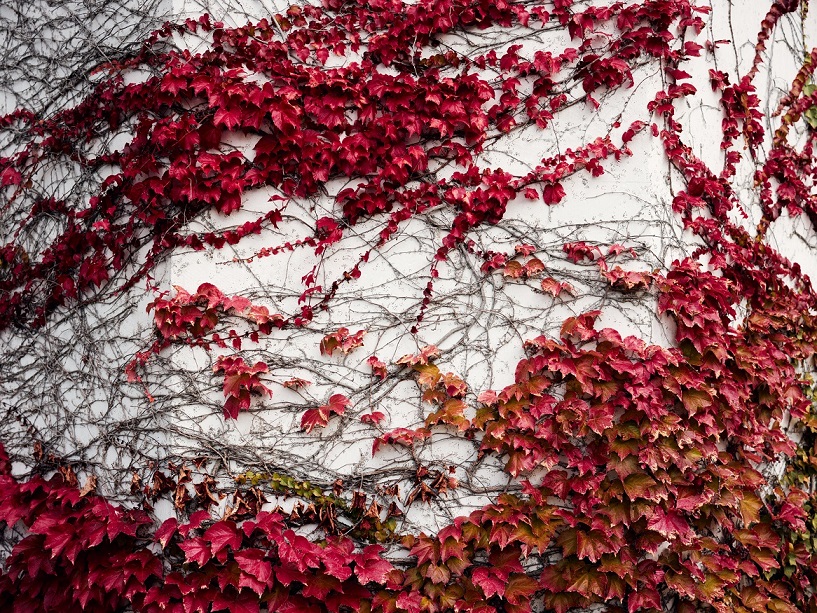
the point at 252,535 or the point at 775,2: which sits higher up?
the point at 775,2

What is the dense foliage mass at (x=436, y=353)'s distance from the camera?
3.03m

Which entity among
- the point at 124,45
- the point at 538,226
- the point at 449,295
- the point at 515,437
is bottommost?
the point at 515,437

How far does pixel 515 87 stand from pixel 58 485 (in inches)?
118

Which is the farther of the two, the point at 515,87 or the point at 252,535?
the point at 515,87

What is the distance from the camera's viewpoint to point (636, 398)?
10.0ft

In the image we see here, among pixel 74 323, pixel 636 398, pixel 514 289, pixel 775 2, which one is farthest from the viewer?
pixel 775 2

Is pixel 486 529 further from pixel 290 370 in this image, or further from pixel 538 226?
pixel 538 226

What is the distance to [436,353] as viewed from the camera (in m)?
3.23

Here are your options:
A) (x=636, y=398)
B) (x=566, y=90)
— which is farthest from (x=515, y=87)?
(x=636, y=398)

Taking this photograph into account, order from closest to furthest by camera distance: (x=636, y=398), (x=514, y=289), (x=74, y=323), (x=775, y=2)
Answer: (x=636, y=398)
(x=514, y=289)
(x=74, y=323)
(x=775, y=2)

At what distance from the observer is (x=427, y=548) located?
10.1 feet

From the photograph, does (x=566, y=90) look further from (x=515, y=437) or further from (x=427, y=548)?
(x=427, y=548)

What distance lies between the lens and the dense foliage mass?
9.95 ft

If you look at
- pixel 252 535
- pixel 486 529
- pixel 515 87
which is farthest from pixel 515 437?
pixel 515 87
